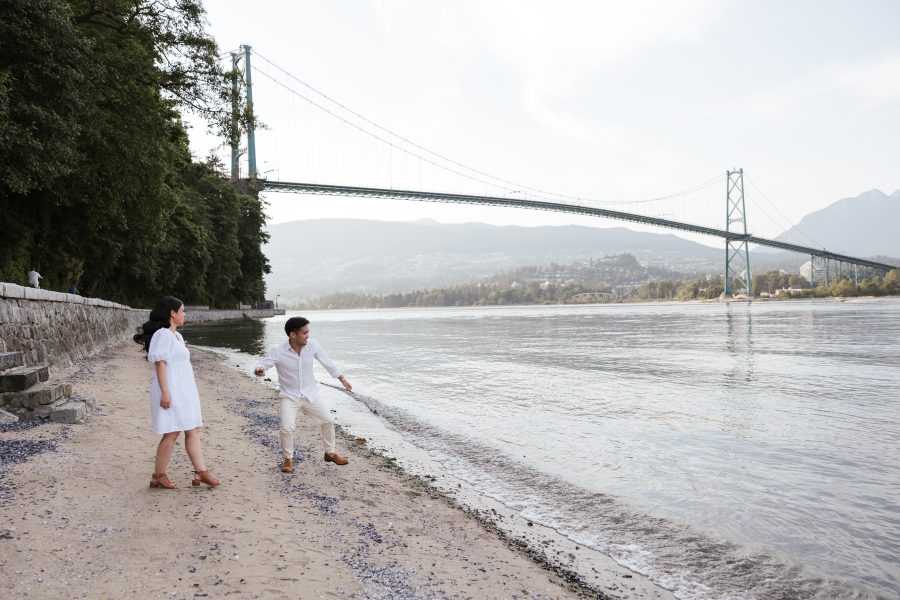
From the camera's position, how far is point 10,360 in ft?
24.0

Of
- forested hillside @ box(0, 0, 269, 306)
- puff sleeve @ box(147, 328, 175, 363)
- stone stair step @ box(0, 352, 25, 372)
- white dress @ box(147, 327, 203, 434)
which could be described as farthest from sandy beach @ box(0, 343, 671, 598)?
forested hillside @ box(0, 0, 269, 306)

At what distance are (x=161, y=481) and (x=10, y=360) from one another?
13.8 ft

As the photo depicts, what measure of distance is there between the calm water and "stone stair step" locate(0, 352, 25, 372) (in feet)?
14.7

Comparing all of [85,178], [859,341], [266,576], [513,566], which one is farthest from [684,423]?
[859,341]

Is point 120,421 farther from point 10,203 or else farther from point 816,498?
point 10,203

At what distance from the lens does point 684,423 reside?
939 cm

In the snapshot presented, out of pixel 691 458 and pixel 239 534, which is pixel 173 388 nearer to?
pixel 239 534

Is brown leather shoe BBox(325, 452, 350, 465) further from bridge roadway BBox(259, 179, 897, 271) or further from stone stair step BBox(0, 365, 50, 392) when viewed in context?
bridge roadway BBox(259, 179, 897, 271)

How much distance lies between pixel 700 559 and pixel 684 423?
17.6ft

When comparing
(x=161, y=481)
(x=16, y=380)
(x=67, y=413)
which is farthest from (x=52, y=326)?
(x=161, y=481)

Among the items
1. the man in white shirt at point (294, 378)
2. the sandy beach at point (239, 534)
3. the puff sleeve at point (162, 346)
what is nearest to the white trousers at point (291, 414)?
the man in white shirt at point (294, 378)

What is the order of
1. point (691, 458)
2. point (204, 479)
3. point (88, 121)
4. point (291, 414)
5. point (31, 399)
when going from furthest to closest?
1. point (88, 121)
2. point (691, 458)
3. point (31, 399)
4. point (291, 414)
5. point (204, 479)

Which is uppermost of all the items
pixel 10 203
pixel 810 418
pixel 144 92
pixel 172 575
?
pixel 144 92

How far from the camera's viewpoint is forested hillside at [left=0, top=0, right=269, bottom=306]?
36.5 ft
